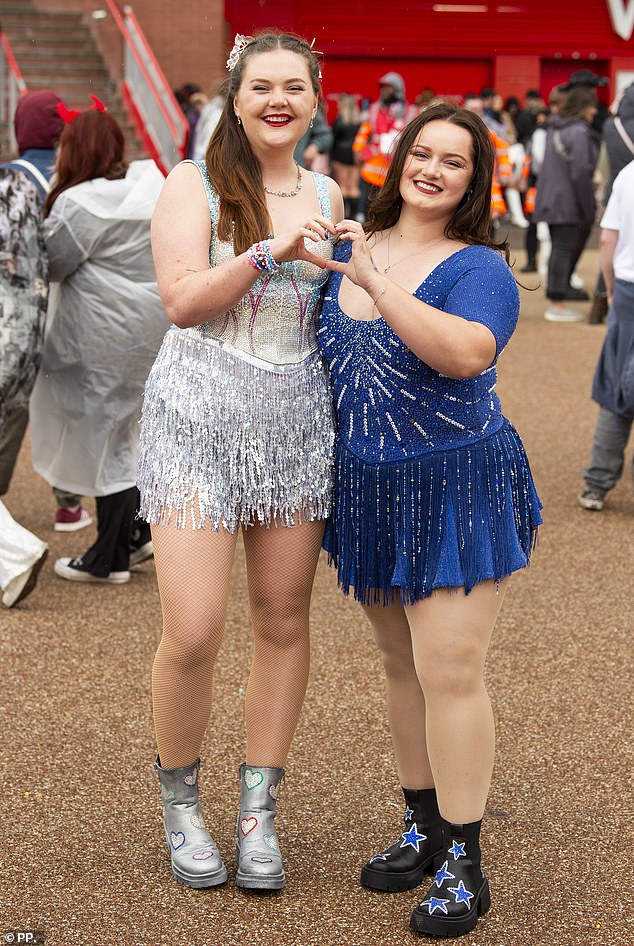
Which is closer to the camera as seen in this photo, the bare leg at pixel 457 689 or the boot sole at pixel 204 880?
the bare leg at pixel 457 689

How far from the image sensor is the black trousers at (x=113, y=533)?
16.8 feet

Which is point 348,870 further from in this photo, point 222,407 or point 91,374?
point 91,374

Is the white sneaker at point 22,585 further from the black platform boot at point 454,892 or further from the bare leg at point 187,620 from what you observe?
the black platform boot at point 454,892

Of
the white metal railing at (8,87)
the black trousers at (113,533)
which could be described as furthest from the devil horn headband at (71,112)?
the white metal railing at (8,87)

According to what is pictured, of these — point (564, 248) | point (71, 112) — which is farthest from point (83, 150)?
point (564, 248)

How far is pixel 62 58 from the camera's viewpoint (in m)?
17.0

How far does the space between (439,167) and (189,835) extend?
151cm

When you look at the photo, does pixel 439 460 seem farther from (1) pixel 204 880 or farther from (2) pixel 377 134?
(2) pixel 377 134

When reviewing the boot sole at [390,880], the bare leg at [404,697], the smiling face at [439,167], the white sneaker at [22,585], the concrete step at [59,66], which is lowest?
the white sneaker at [22,585]

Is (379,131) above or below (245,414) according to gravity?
below

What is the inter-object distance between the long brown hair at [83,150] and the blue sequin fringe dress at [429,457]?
247 cm

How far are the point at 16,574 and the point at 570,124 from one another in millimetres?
8184

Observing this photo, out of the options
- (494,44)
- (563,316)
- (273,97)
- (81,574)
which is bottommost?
(563,316)

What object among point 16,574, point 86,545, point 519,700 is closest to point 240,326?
point 519,700
